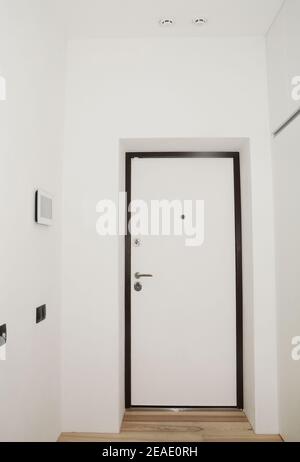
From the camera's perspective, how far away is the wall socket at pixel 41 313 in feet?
5.93

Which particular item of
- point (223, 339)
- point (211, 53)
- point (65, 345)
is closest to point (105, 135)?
point (211, 53)

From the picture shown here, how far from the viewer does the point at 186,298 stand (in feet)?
8.63

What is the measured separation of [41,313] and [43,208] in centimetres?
64

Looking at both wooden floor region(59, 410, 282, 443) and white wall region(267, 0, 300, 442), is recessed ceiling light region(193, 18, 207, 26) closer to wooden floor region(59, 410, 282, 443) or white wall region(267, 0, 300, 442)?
white wall region(267, 0, 300, 442)

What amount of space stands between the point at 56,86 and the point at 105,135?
18.5 inches

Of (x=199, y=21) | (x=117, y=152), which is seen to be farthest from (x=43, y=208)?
(x=199, y=21)

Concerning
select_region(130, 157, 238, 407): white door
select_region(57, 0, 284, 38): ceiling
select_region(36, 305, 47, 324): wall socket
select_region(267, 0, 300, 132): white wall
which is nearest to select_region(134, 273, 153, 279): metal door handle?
select_region(130, 157, 238, 407): white door

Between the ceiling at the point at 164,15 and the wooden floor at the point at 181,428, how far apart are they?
3.00 meters

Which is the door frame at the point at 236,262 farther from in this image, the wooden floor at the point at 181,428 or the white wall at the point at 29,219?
the white wall at the point at 29,219

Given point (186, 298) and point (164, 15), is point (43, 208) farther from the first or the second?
point (164, 15)

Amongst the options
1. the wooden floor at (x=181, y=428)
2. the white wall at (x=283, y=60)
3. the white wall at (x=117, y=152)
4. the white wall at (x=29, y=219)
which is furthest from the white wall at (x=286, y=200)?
the white wall at (x=29, y=219)

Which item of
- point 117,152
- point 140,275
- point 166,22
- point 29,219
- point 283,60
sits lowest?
point 140,275

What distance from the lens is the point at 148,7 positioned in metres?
2.08
